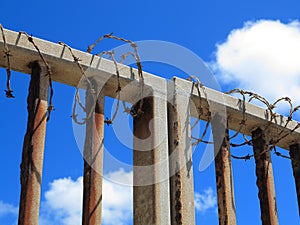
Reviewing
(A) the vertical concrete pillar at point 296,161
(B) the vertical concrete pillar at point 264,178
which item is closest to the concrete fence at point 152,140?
Result: (B) the vertical concrete pillar at point 264,178

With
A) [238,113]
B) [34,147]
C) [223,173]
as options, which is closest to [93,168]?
[34,147]

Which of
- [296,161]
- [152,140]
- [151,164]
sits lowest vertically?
[151,164]

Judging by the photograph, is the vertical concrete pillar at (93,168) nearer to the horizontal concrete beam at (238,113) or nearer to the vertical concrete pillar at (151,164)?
the vertical concrete pillar at (151,164)

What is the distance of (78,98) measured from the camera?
5.63 m

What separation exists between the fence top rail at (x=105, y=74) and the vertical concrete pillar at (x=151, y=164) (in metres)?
0.26

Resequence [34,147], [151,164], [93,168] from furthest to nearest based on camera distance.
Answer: [151,164], [93,168], [34,147]

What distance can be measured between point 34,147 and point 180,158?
157 cm

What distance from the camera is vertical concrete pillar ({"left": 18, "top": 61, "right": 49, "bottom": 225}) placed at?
15.6 ft

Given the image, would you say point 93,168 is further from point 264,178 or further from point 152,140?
point 264,178

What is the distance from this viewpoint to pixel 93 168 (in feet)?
17.2

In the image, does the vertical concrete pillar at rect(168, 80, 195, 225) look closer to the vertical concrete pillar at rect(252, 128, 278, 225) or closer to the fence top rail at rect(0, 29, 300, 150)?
the fence top rail at rect(0, 29, 300, 150)

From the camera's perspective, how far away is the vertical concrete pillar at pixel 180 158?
18.2 ft

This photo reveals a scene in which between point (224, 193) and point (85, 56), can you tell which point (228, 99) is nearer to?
point (224, 193)

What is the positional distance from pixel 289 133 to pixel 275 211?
1080 millimetres
